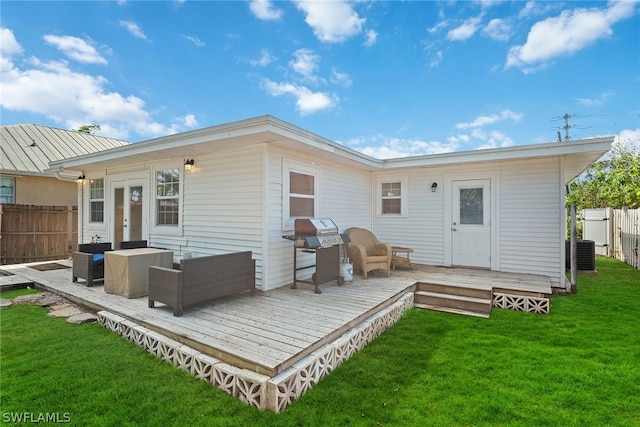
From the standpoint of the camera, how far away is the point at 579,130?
20.4 m

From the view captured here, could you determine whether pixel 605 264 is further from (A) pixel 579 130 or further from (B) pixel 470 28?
(A) pixel 579 130

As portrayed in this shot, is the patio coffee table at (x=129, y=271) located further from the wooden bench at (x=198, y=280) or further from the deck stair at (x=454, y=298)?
the deck stair at (x=454, y=298)

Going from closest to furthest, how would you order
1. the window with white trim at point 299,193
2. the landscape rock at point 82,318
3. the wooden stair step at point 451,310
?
the landscape rock at point 82,318 < the wooden stair step at point 451,310 < the window with white trim at point 299,193

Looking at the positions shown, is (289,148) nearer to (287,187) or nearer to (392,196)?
(287,187)

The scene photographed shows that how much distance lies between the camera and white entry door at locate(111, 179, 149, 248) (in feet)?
22.5

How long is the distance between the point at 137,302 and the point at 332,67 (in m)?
10.3

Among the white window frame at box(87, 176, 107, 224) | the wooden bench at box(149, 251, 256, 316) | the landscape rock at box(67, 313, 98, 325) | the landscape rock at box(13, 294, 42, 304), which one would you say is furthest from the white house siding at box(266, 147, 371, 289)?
the white window frame at box(87, 176, 107, 224)

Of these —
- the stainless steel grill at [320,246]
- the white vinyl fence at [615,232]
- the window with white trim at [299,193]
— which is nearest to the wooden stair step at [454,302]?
the stainless steel grill at [320,246]

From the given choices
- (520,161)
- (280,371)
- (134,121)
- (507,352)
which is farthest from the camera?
(134,121)

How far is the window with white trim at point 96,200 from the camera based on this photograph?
8.00 m

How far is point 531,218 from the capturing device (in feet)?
20.1

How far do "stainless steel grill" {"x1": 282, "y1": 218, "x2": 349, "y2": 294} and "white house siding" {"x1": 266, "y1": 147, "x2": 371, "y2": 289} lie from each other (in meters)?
0.26

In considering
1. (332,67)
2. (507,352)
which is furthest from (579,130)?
(507,352)

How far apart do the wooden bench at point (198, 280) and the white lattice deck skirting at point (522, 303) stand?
13.2ft
